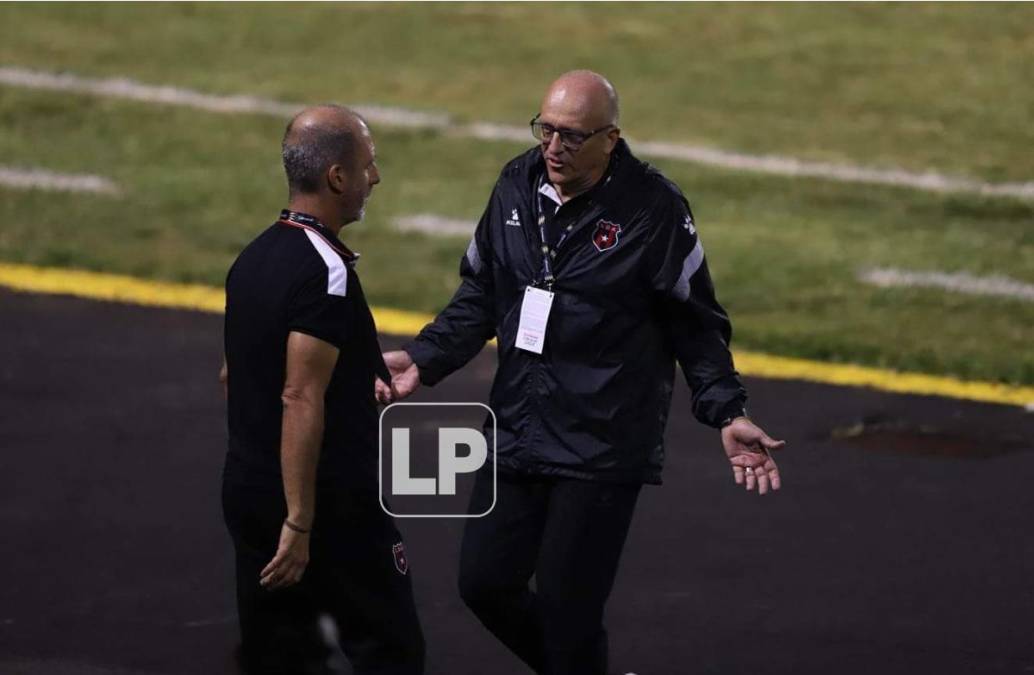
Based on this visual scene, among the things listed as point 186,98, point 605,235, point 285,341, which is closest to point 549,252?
point 605,235

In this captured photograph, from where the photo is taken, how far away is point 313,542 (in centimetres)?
600

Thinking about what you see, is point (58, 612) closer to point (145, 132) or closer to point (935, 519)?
point (935, 519)

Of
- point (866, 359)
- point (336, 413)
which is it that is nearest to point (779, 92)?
point (866, 359)

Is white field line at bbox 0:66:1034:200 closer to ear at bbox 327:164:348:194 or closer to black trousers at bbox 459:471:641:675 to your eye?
black trousers at bbox 459:471:641:675

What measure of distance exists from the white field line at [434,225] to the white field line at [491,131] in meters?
2.35

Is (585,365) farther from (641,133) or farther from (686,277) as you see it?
(641,133)

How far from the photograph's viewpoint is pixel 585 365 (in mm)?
6625

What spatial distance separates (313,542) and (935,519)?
4242mm

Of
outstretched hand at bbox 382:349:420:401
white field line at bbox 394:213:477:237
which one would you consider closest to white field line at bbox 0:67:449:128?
white field line at bbox 394:213:477:237

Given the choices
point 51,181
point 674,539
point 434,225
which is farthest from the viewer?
point 51,181

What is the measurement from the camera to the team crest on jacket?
21.6 ft

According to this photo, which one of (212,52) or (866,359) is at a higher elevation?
(212,52)

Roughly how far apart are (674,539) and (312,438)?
364cm

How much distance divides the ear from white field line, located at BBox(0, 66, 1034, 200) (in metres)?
11.0
